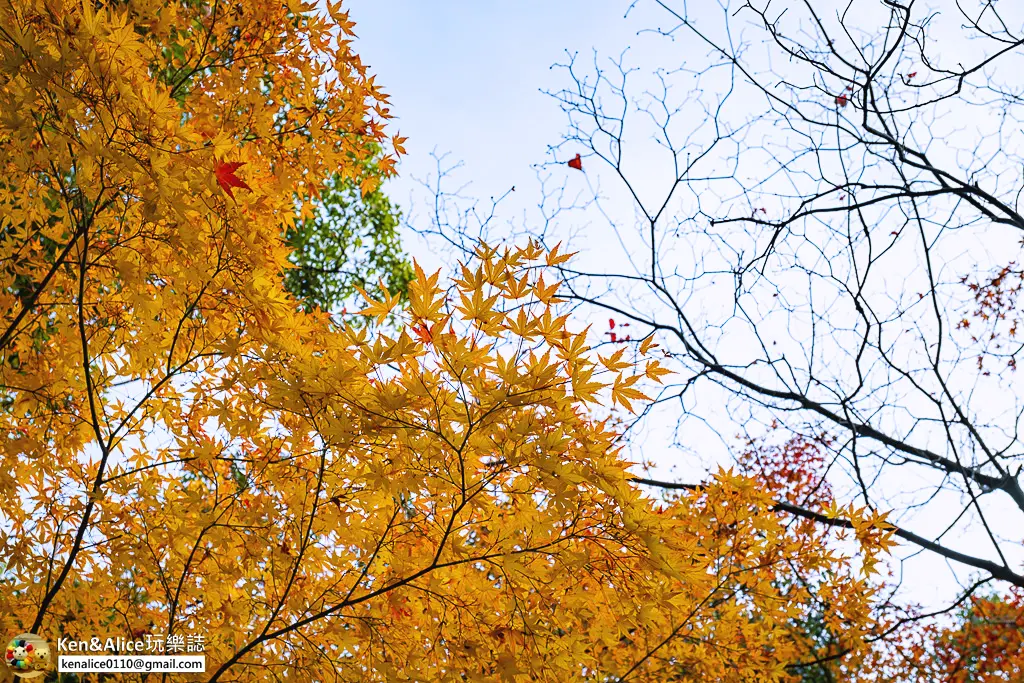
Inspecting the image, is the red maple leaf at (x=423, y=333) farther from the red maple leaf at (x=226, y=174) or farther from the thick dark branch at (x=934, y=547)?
the thick dark branch at (x=934, y=547)

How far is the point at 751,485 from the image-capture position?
283 cm

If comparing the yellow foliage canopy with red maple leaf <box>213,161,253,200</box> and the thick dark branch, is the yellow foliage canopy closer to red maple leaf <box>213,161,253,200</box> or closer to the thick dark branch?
red maple leaf <box>213,161,253,200</box>

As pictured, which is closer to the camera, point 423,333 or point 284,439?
point 423,333

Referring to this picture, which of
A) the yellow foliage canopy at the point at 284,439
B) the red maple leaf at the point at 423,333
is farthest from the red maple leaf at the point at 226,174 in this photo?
the red maple leaf at the point at 423,333

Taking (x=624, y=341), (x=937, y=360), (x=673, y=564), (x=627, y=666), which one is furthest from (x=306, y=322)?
(x=937, y=360)

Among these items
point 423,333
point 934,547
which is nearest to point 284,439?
point 423,333

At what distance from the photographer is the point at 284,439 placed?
2.27 meters

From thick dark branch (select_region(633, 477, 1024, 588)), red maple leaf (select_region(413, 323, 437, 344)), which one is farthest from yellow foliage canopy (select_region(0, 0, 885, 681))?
thick dark branch (select_region(633, 477, 1024, 588))

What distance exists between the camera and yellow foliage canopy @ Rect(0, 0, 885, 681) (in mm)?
1756

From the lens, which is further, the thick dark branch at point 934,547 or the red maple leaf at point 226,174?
the thick dark branch at point 934,547

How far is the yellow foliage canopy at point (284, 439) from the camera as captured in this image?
1.76 m

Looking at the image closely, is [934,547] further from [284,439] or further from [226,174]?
[226,174]

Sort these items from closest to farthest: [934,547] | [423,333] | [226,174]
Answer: [423,333] < [226,174] < [934,547]

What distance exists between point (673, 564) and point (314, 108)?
2.26 meters
